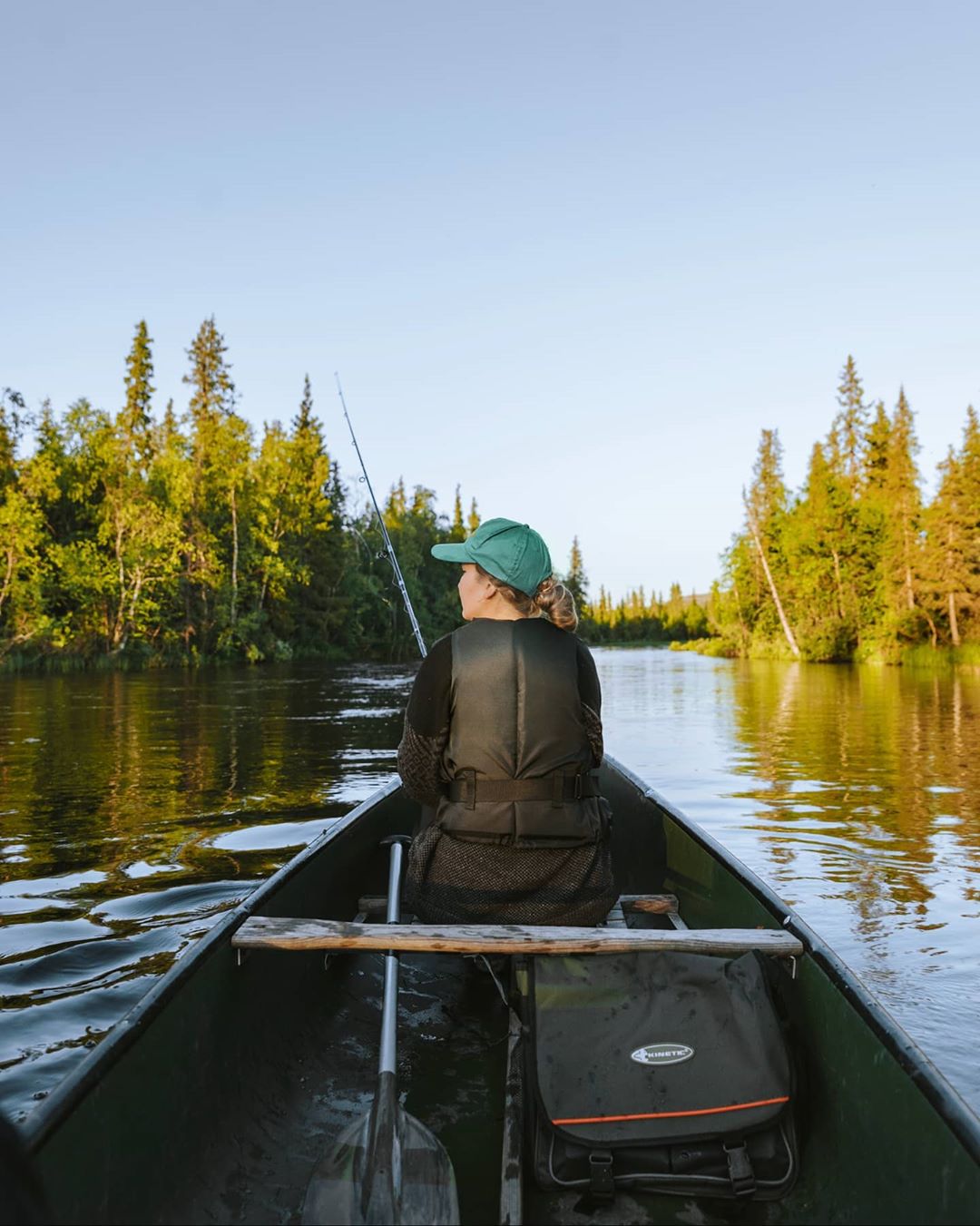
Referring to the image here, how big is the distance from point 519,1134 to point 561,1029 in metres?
0.26

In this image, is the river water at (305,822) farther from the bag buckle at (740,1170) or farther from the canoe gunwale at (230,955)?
the bag buckle at (740,1170)

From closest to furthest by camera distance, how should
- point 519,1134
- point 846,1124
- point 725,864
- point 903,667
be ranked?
point 846,1124, point 519,1134, point 725,864, point 903,667

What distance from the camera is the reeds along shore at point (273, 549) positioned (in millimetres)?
32156

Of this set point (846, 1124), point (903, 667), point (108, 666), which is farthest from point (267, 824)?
point (903, 667)

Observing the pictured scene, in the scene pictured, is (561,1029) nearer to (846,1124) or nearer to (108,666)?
(846,1124)

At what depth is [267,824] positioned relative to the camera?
7.67 metres

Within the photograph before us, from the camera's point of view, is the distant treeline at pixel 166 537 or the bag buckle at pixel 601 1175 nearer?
the bag buckle at pixel 601 1175

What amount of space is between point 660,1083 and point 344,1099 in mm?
1048

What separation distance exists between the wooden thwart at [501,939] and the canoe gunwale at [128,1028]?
14 centimetres

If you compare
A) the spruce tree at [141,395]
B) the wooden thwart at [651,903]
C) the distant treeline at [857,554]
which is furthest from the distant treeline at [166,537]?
the wooden thwart at [651,903]

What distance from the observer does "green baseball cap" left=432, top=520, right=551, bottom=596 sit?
311cm

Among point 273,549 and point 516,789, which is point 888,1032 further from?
point 273,549

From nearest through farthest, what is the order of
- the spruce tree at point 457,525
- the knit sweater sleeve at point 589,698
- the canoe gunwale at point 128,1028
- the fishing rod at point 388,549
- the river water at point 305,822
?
the canoe gunwale at point 128,1028 → the knit sweater sleeve at point 589,698 → the river water at point 305,822 → the fishing rod at point 388,549 → the spruce tree at point 457,525

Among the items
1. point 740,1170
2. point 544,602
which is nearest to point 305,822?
point 544,602
